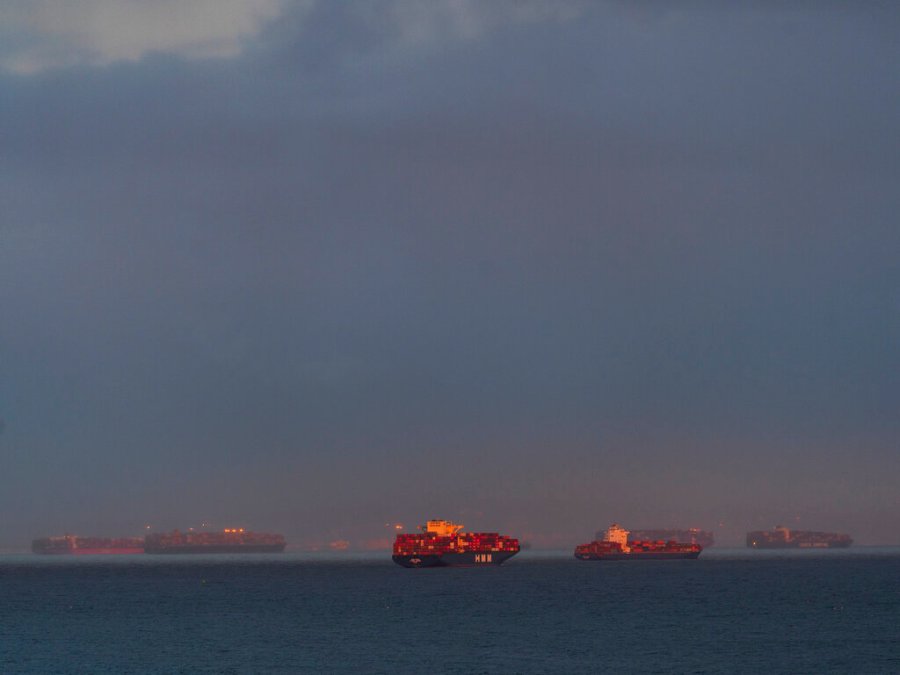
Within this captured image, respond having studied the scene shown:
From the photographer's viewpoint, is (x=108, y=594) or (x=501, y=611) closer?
(x=501, y=611)

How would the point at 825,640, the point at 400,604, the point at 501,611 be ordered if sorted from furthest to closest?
the point at 400,604 → the point at 501,611 → the point at 825,640

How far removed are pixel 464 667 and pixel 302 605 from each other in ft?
229

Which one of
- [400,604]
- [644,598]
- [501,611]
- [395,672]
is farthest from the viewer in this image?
[644,598]

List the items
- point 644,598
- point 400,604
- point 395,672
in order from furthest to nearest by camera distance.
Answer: point 644,598, point 400,604, point 395,672

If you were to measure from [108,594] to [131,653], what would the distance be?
313 feet

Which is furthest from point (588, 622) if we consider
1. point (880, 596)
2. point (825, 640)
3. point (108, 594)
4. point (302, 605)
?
point (108, 594)

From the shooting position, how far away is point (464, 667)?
3519 inches

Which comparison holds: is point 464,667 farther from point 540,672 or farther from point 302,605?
point 302,605

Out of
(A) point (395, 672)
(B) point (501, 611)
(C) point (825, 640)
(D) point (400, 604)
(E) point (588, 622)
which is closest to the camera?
(A) point (395, 672)

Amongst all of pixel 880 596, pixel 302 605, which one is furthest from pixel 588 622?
pixel 880 596

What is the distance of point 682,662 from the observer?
92125 mm

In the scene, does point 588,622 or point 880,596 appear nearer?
point 588,622

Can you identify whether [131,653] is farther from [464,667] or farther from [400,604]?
[400,604]

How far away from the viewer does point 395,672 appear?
86.9 meters
